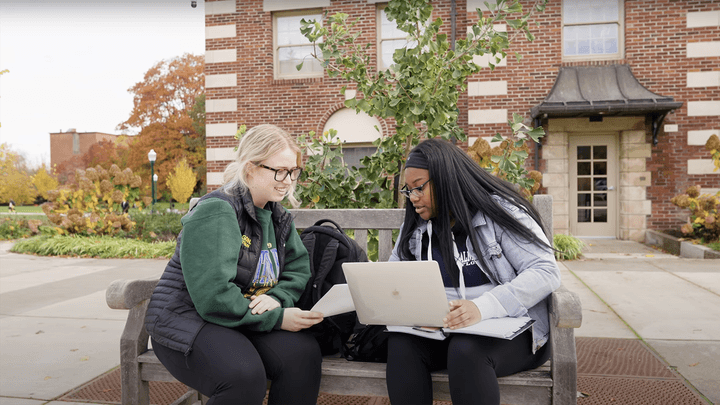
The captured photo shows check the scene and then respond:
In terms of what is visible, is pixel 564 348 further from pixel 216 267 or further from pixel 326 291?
pixel 216 267

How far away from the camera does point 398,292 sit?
204 cm

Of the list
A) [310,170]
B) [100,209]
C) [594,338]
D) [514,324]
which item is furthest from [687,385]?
[100,209]

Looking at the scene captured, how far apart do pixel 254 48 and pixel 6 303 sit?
8248 mm

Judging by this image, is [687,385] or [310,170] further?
[310,170]

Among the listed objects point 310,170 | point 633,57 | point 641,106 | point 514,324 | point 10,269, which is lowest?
point 10,269

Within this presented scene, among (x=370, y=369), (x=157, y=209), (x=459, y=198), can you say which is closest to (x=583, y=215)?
(x=157, y=209)

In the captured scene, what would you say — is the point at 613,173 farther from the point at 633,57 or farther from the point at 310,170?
the point at 310,170

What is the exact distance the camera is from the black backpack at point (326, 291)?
2363 mm

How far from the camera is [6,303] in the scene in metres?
5.80

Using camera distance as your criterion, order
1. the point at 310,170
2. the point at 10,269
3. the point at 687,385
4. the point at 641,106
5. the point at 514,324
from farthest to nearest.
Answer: the point at 641,106
the point at 10,269
the point at 310,170
the point at 687,385
the point at 514,324

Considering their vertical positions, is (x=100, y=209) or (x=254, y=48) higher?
(x=254, y=48)

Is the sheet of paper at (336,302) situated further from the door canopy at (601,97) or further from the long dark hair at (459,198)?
the door canopy at (601,97)

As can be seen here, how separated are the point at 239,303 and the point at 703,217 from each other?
31.4 ft

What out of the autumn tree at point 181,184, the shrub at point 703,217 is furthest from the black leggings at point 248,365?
the autumn tree at point 181,184
